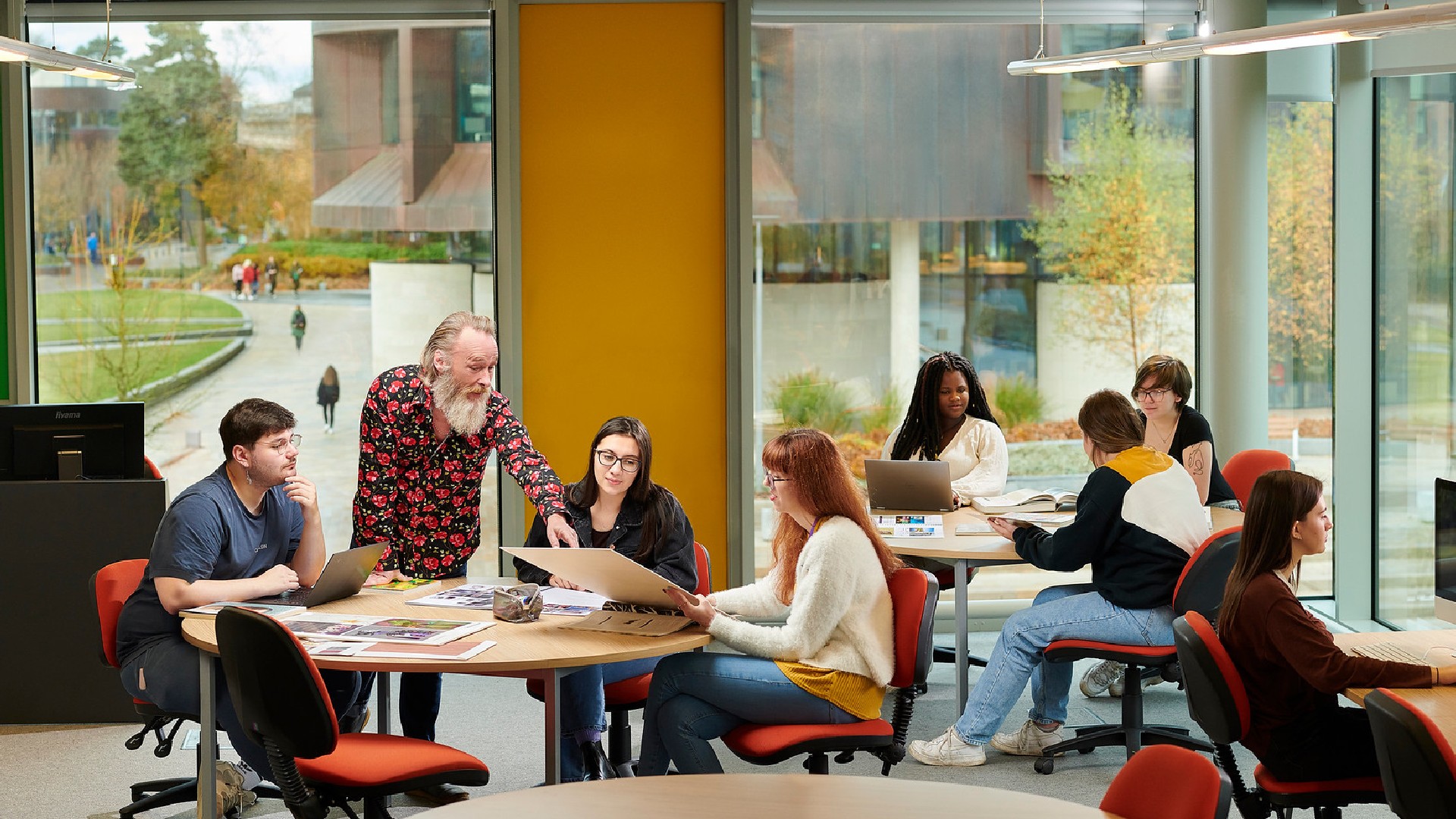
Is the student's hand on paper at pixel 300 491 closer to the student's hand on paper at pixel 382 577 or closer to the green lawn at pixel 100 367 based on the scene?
the student's hand on paper at pixel 382 577

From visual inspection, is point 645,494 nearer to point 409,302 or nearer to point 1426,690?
point 1426,690

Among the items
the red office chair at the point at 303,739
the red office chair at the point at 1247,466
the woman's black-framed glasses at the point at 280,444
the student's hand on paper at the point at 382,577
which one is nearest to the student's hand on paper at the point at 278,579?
the student's hand on paper at the point at 382,577

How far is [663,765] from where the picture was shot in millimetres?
3779

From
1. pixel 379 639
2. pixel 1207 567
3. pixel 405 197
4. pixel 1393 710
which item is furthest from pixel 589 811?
pixel 405 197

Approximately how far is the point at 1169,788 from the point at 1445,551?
6.63 feet

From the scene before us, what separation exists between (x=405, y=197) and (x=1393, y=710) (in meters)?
5.23

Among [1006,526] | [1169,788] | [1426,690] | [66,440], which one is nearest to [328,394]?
[66,440]

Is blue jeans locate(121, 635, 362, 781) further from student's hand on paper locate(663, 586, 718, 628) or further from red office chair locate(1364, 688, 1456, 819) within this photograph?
red office chair locate(1364, 688, 1456, 819)

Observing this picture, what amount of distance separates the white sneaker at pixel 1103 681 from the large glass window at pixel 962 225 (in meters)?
1.17

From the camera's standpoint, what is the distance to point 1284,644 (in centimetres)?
332

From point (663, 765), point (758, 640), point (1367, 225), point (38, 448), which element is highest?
point (1367, 225)

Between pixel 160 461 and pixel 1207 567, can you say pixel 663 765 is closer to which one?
pixel 1207 567

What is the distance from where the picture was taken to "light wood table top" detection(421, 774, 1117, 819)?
2262mm

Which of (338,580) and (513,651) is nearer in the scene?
(513,651)
